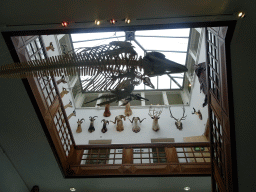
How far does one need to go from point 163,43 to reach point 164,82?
2.58 metres

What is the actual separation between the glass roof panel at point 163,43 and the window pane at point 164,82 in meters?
A: 1.79

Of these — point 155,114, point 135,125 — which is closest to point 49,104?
point 135,125

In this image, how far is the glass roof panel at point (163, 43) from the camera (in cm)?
906

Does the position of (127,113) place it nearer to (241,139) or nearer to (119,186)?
(119,186)

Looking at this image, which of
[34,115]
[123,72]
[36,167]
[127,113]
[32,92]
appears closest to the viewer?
[123,72]

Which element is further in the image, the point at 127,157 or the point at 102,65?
the point at 127,157

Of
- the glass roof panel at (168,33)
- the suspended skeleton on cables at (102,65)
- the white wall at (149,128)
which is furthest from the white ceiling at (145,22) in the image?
the glass roof panel at (168,33)

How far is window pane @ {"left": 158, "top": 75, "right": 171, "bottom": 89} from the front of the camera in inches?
428

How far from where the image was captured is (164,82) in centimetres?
1109

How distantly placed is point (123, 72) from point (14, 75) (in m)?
1.22

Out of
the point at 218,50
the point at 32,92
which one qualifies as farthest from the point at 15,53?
the point at 218,50

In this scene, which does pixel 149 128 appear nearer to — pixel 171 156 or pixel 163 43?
pixel 171 156

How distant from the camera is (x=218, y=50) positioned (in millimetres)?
3248

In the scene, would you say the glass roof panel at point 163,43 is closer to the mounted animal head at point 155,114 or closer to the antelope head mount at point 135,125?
the mounted animal head at point 155,114
